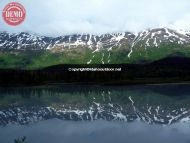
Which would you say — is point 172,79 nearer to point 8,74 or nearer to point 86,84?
point 86,84

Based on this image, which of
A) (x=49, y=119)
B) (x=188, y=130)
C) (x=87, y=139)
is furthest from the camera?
(x=49, y=119)

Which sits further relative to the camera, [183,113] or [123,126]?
[183,113]

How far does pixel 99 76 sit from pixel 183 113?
10803cm

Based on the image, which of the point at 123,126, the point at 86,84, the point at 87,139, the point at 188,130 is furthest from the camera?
the point at 86,84

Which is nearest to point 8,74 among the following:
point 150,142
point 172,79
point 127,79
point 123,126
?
point 127,79

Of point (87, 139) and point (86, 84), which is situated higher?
point (87, 139)

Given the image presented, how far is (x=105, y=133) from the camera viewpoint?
39781 mm

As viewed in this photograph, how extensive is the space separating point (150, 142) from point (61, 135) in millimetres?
9822

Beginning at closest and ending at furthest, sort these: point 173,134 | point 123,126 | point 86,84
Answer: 1. point 173,134
2. point 123,126
3. point 86,84

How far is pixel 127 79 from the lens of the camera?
Answer: 548 ft

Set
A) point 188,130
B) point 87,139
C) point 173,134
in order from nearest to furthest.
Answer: point 87,139 < point 173,134 < point 188,130

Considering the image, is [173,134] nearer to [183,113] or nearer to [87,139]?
[87,139]

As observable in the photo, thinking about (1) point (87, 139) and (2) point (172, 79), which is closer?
(1) point (87, 139)

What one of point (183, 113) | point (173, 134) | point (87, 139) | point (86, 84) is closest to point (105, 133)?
point (87, 139)
